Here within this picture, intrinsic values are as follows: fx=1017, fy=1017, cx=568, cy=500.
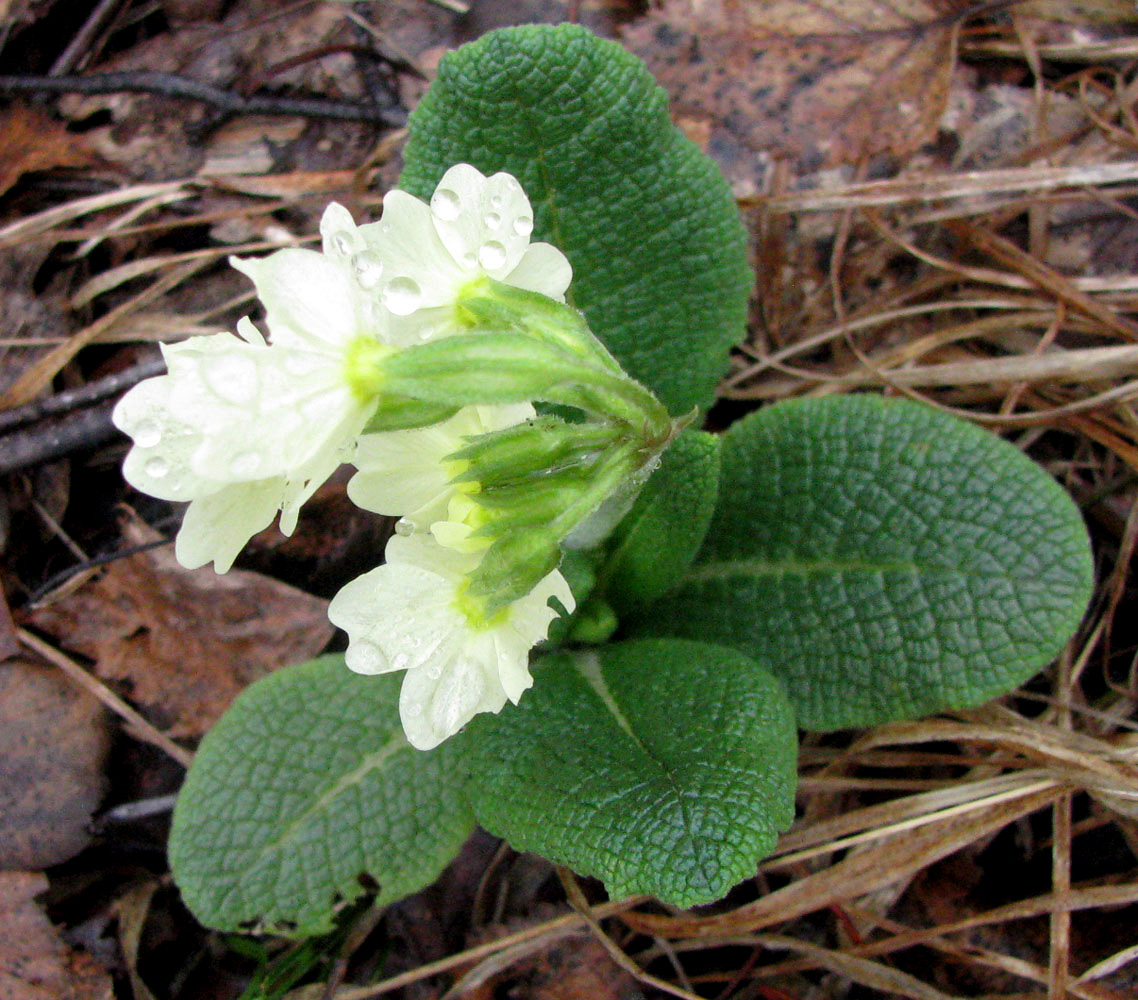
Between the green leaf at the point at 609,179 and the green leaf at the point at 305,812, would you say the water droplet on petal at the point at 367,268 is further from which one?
the green leaf at the point at 305,812

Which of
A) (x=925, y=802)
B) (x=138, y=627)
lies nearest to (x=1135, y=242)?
(x=925, y=802)

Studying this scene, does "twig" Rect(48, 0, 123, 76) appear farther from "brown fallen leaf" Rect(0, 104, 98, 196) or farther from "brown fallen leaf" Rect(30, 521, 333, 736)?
"brown fallen leaf" Rect(30, 521, 333, 736)

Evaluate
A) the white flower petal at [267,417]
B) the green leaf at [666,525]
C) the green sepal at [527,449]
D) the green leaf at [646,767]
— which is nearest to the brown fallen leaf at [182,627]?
the green leaf at [646,767]

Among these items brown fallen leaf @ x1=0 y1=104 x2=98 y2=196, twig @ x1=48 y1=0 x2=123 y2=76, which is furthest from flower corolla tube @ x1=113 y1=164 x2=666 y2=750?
twig @ x1=48 y1=0 x2=123 y2=76

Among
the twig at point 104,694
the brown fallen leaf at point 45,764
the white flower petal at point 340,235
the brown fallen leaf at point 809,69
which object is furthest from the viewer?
the brown fallen leaf at point 809,69

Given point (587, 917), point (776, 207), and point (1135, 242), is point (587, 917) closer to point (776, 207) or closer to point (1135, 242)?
point (776, 207)

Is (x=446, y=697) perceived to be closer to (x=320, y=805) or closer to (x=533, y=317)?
(x=533, y=317)
